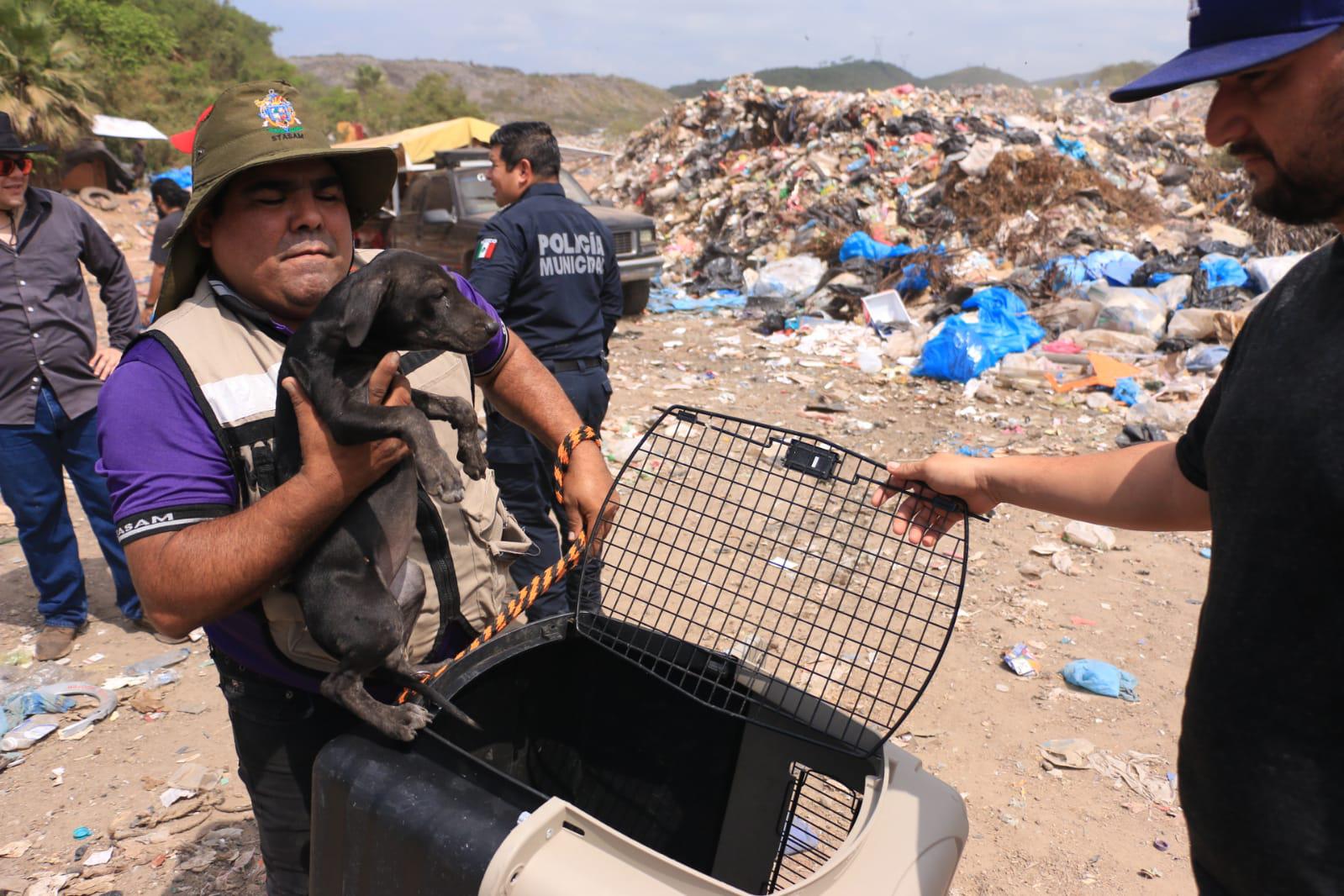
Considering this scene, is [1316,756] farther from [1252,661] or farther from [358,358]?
[358,358]

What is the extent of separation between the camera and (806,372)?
860 centimetres

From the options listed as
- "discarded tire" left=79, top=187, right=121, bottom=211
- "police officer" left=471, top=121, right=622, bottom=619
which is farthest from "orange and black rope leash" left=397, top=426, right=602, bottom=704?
"discarded tire" left=79, top=187, right=121, bottom=211

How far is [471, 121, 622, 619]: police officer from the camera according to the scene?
420cm

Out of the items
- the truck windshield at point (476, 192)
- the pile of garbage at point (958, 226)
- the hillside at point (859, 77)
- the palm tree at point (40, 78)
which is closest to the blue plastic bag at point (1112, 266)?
the pile of garbage at point (958, 226)

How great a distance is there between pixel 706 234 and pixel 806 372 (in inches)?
299

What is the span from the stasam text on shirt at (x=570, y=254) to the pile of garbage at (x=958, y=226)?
4.39 metres

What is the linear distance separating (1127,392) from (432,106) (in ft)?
150

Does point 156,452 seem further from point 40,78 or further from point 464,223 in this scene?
point 40,78

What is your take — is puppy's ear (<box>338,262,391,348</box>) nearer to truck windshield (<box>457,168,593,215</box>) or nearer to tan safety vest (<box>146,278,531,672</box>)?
tan safety vest (<box>146,278,531,672</box>)

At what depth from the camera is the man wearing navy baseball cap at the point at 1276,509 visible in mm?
1101

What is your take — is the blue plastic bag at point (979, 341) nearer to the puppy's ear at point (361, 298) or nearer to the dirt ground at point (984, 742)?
the dirt ground at point (984, 742)

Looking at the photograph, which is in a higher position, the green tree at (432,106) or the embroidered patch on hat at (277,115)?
the green tree at (432,106)

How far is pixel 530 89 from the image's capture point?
76.8 m

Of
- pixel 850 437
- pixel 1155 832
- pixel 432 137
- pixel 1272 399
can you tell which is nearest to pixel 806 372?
pixel 850 437
